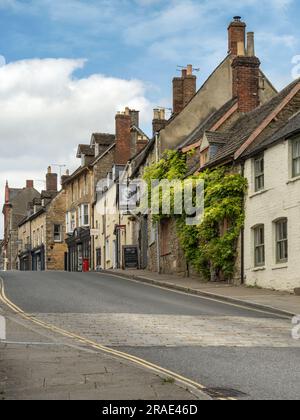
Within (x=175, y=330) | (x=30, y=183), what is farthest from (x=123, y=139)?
(x=175, y=330)

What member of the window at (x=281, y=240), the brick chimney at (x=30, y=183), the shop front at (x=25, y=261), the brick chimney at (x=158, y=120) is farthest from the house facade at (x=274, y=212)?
the brick chimney at (x=30, y=183)

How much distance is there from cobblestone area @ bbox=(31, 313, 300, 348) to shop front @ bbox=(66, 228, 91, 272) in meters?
41.0

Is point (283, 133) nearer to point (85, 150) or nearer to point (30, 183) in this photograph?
point (85, 150)

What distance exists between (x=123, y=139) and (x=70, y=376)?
48389 mm

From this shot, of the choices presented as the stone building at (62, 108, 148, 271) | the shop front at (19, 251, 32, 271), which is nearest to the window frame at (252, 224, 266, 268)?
the stone building at (62, 108, 148, 271)

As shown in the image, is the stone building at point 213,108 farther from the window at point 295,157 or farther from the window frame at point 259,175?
the window at point 295,157

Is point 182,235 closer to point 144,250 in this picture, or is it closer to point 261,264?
point 261,264

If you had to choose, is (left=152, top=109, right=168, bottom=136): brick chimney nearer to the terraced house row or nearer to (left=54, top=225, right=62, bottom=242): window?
the terraced house row

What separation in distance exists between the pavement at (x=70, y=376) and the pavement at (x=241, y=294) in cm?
831

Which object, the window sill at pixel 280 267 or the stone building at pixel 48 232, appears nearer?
the window sill at pixel 280 267

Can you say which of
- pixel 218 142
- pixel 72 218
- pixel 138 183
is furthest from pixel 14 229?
pixel 218 142

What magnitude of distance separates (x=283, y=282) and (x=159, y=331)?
11.6 metres

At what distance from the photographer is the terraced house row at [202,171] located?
88.4 ft

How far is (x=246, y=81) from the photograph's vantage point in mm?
36562
